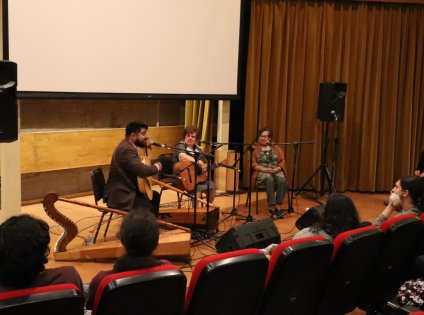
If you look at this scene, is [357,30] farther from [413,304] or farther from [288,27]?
[413,304]

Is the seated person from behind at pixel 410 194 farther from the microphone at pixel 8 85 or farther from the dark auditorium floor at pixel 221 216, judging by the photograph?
the microphone at pixel 8 85

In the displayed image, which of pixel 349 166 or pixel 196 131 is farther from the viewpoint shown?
pixel 349 166

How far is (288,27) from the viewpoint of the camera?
7059 millimetres

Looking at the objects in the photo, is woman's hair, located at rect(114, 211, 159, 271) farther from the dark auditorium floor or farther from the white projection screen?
the white projection screen

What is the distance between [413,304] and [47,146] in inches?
185

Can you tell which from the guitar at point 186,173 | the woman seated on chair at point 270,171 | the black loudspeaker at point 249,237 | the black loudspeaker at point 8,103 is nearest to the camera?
the black loudspeaker at point 8,103

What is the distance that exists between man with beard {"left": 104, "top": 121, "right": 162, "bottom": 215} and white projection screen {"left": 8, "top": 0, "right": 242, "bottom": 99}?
3.41 feet

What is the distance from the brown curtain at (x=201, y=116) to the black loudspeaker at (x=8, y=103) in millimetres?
4374

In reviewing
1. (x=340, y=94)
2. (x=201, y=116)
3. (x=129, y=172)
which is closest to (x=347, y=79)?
(x=340, y=94)

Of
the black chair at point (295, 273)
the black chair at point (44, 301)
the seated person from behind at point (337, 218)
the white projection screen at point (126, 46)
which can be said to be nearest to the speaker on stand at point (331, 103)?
the white projection screen at point (126, 46)

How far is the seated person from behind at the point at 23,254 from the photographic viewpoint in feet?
6.36

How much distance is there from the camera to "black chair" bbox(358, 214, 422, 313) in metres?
2.99

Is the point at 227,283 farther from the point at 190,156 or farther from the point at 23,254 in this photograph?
the point at 190,156

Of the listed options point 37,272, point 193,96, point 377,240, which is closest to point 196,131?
point 193,96
